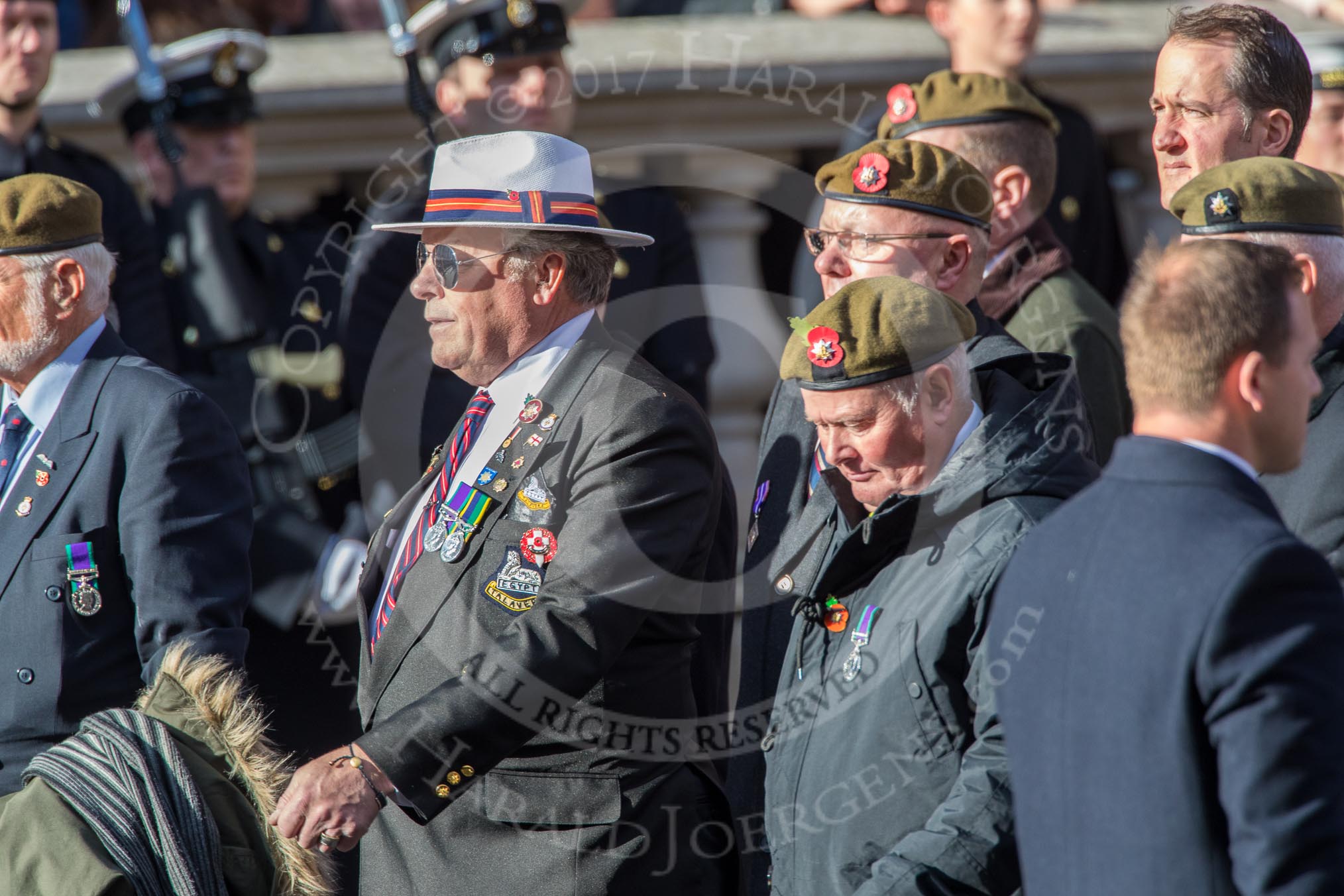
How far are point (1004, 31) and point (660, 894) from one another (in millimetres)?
3183

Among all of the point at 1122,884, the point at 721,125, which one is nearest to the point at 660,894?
the point at 1122,884

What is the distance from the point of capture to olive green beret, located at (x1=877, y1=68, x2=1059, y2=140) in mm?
4172

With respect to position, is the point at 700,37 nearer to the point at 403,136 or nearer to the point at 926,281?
the point at 403,136

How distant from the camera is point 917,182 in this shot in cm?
367

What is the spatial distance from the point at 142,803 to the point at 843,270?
1.80 m

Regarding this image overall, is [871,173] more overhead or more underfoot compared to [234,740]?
more overhead

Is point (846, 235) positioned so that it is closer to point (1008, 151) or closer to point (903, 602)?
point (1008, 151)

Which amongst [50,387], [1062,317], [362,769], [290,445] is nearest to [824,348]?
[362,769]

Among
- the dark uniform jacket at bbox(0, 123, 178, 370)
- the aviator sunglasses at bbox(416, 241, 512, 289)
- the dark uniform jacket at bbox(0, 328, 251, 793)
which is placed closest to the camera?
the aviator sunglasses at bbox(416, 241, 512, 289)

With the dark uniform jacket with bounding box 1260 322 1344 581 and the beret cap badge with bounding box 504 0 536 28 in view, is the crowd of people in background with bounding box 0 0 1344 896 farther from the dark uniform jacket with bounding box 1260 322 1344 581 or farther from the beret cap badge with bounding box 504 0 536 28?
the beret cap badge with bounding box 504 0 536 28

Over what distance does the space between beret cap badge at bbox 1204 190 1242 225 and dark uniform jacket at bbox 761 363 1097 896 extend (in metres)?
0.43

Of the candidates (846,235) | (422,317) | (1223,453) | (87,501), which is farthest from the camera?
(422,317)

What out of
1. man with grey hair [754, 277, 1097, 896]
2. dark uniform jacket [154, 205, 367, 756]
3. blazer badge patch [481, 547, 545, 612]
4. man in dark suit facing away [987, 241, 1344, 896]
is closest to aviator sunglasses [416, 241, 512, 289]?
blazer badge patch [481, 547, 545, 612]

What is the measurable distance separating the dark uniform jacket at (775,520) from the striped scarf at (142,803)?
99 cm
